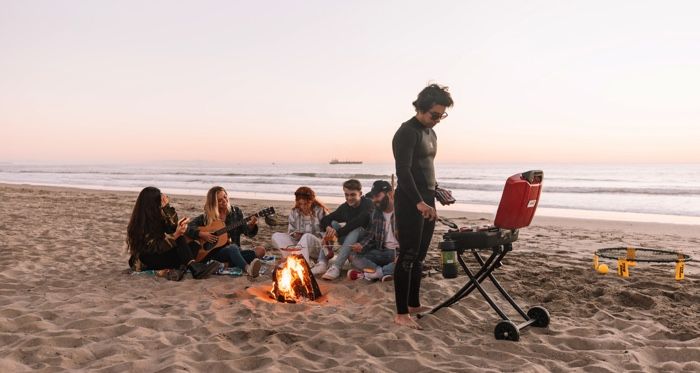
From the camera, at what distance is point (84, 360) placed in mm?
3668

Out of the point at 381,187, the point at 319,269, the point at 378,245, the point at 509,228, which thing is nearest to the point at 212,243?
the point at 319,269

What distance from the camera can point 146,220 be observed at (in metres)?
6.21

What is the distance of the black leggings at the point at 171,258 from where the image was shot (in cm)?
639

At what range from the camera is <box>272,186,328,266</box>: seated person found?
6816mm

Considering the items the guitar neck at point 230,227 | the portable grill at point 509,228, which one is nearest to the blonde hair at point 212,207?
the guitar neck at point 230,227

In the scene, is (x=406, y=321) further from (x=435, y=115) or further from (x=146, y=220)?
(x=146, y=220)

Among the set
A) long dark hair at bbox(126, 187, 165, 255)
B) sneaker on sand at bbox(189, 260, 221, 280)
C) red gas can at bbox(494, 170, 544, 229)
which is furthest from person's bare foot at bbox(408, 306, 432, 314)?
long dark hair at bbox(126, 187, 165, 255)

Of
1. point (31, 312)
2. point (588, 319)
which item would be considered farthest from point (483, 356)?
point (31, 312)

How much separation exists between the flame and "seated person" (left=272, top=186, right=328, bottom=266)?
1232 millimetres

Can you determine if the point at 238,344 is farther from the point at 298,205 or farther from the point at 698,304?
the point at 698,304

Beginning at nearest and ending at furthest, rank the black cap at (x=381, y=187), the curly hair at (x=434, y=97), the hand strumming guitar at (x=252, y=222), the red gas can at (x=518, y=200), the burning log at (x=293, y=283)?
the red gas can at (x=518, y=200) < the curly hair at (x=434, y=97) < the burning log at (x=293, y=283) < the black cap at (x=381, y=187) < the hand strumming guitar at (x=252, y=222)

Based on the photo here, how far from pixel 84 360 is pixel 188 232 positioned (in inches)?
113

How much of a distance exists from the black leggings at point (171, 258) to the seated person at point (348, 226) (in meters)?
1.60

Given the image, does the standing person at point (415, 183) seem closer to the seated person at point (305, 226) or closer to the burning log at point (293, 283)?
the burning log at point (293, 283)
